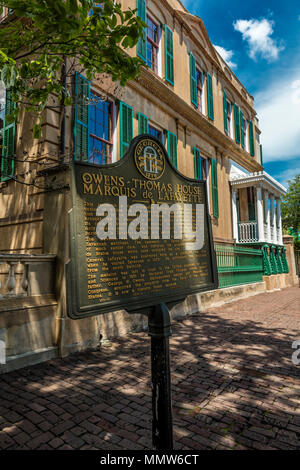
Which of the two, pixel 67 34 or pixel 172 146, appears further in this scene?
pixel 172 146

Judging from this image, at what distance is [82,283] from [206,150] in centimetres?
1279

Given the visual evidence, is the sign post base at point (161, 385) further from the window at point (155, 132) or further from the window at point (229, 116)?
the window at point (229, 116)

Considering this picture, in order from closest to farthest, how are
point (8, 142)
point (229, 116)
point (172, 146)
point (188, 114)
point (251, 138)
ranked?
1. point (8, 142)
2. point (172, 146)
3. point (188, 114)
4. point (229, 116)
5. point (251, 138)

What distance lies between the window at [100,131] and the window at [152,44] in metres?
3.43

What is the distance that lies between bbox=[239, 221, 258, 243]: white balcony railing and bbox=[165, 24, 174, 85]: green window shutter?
8.14m

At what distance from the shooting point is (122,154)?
8469 mm

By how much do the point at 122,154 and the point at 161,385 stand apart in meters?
7.16

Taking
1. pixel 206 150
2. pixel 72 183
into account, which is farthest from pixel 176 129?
pixel 72 183

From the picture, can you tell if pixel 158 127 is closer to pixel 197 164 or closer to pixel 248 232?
pixel 197 164

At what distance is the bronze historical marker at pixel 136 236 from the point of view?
2118mm

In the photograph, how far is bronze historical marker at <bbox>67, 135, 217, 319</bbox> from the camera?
2.12 metres

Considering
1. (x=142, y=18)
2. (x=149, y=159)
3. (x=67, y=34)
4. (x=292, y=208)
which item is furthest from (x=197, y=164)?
(x=292, y=208)

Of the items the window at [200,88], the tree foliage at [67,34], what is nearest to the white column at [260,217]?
the window at [200,88]

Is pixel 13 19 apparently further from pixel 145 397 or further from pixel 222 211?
pixel 222 211
